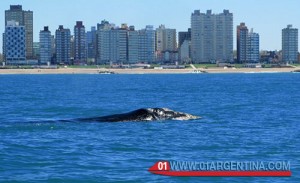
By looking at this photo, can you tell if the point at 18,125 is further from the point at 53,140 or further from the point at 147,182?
the point at 147,182

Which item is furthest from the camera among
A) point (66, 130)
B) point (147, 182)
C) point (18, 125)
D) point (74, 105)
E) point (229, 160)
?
point (74, 105)

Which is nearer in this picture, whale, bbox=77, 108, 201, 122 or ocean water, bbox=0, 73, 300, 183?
ocean water, bbox=0, 73, 300, 183

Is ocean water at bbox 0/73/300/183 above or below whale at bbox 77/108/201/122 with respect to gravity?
below

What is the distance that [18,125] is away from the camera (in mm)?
50438

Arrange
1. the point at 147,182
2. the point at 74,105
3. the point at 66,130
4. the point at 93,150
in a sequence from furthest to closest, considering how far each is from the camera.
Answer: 1. the point at 74,105
2. the point at 66,130
3. the point at 93,150
4. the point at 147,182

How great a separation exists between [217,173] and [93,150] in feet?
28.6

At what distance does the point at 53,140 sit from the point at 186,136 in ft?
24.5

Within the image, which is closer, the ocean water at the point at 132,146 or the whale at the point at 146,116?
the ocean water at the point at 132,146

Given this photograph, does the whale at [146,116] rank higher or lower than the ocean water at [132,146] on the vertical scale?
higher

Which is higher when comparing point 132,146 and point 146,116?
point 146,116

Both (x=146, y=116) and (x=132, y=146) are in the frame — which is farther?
(x=146, y=116)

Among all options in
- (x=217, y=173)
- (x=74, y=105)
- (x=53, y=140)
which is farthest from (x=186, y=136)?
(x=74, y=105)

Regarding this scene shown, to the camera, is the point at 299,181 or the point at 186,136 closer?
the point at 299,181

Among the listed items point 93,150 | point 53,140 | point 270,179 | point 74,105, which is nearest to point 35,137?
point 53,140
